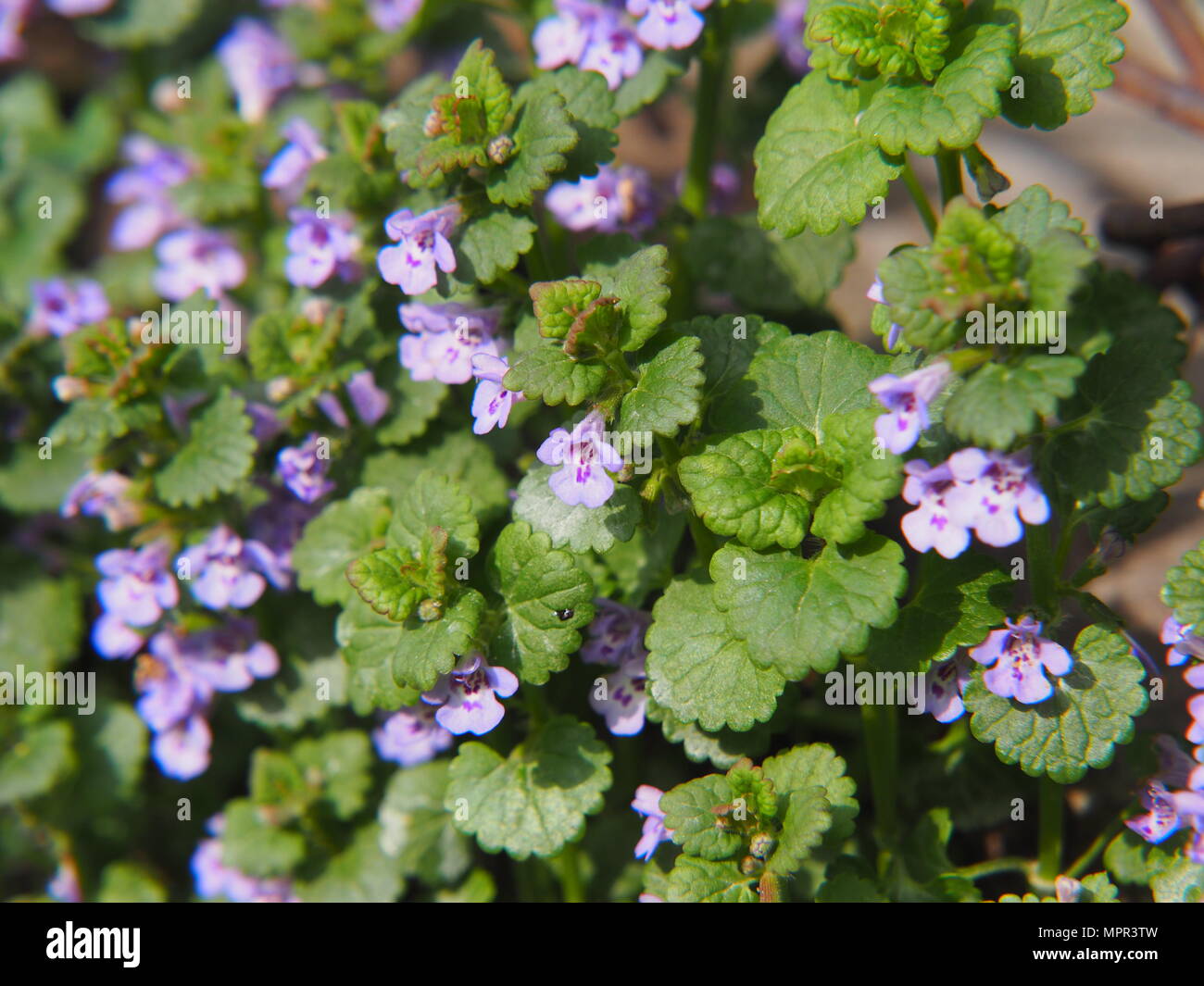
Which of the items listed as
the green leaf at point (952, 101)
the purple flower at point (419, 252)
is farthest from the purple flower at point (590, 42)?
the green leaf at point (952, 101)

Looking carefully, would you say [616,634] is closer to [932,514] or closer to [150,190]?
[932,514]

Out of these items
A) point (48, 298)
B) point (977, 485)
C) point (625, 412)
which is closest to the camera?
point (977, 485)

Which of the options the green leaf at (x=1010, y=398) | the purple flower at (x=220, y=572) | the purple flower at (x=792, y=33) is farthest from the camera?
the purple flower at (x=792, y=33)

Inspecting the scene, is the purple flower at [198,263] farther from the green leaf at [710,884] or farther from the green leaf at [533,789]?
the green leaf at [710,884]

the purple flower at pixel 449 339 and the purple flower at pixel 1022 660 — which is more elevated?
the purple flower at pixel 449 339
